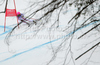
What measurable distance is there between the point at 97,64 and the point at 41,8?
2.20 feet

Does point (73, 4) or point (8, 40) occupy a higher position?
point (73, 4)

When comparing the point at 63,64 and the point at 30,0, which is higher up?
the point at 30,0

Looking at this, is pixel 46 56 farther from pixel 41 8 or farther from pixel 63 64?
pixel 41 8

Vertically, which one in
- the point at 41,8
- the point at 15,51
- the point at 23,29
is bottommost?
the point at 15,51

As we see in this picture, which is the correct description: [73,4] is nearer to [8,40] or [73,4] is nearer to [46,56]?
[46,56]

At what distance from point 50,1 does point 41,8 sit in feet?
0.33

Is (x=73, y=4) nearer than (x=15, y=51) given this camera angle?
No

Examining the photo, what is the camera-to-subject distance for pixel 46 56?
2.42ft

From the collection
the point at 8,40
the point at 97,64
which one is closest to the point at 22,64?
the point at 8,40

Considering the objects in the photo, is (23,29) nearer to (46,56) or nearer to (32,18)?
(32,18)

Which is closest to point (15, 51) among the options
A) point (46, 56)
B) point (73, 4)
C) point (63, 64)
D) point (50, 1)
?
point (46, 56)

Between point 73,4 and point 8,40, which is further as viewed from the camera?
point 73,4

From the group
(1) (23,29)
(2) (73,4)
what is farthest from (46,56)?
(2) (73,4)

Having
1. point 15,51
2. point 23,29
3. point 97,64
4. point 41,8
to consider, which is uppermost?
point 41,8
